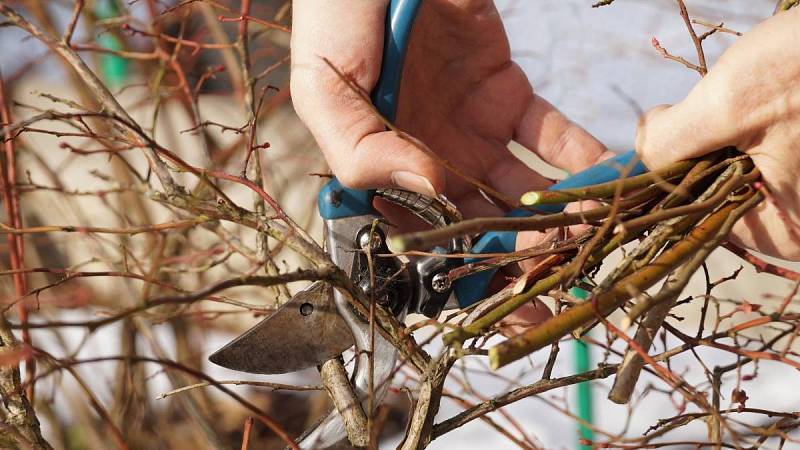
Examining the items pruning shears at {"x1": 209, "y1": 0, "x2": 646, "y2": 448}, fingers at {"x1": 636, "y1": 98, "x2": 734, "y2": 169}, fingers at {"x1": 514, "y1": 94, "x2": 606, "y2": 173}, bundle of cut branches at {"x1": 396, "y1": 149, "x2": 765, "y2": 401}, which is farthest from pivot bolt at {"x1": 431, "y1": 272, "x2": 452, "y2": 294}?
fingers at {"x1": 514, "y1": 94, "x2": 606, "y2": 173}

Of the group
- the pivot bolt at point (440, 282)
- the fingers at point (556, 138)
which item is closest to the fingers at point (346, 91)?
the pivot bolt at point (440, 282)

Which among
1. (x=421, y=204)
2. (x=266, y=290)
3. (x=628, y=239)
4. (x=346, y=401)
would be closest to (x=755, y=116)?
(x=628, y=239)

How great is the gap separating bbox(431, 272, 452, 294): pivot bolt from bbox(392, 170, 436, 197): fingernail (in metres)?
0.15

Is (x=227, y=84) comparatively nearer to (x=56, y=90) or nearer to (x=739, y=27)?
(x=56, y=90)

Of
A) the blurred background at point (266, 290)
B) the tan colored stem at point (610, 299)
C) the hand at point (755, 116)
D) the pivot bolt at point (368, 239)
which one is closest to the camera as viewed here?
the tan colored stem at point (610, 299)

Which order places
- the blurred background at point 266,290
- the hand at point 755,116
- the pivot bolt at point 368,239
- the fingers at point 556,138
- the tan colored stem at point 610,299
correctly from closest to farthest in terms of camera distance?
the tan colored stem at point 610,299 < the hand at point 755,116 < the pivot bolt at point 368,239 < the fingers at point 556,138 < the blurred background at point 266,290

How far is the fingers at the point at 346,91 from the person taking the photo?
3.13 ft

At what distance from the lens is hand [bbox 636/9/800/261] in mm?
806

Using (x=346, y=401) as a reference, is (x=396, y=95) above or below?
above

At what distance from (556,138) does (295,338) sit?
66cm

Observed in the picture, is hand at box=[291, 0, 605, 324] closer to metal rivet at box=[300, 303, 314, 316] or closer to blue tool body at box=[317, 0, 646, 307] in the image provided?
blue tool body at box=[317, 0, 646, 307]

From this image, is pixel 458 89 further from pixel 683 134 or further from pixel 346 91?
pixel 683 134

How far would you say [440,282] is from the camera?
3.41 ft

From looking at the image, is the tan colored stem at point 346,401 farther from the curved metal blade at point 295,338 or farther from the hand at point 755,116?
the hand at point 755,116
